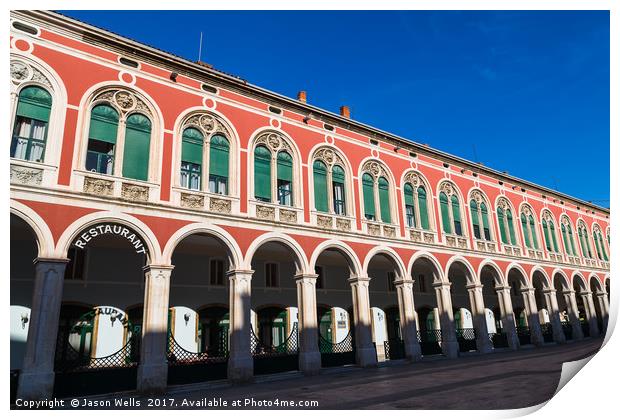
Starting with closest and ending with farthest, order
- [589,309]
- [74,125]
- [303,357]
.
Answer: [74,125], [303,357], [589,309]

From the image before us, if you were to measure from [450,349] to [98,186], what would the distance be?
16368mm

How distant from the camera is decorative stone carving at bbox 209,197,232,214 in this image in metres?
14.4

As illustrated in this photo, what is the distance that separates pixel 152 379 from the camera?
38.2ft

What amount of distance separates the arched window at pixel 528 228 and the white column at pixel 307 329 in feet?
56.4

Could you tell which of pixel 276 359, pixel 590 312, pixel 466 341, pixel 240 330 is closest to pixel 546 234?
pixel 590 312

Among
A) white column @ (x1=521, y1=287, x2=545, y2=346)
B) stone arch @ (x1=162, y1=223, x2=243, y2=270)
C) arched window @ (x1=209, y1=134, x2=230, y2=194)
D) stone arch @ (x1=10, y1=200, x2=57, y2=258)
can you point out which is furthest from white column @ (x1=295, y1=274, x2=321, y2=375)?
white column @ (x1=521, y1=287, x2=545, y2=346)

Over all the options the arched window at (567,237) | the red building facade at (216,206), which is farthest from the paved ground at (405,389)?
the arched window at (567,237)

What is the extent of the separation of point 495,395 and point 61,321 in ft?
45.4

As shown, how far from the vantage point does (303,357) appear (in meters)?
15.0

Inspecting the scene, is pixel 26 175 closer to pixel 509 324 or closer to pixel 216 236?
pixel 216 236

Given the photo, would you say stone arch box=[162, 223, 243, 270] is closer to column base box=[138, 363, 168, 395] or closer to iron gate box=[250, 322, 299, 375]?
iron gate box=[250, 322, 299, 375]

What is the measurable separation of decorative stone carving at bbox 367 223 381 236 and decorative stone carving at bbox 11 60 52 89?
12739mm

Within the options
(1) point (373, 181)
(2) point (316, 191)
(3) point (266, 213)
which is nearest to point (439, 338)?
(1) point (373, 181)

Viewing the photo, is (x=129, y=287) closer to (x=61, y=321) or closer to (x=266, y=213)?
(x=61, y=321)
